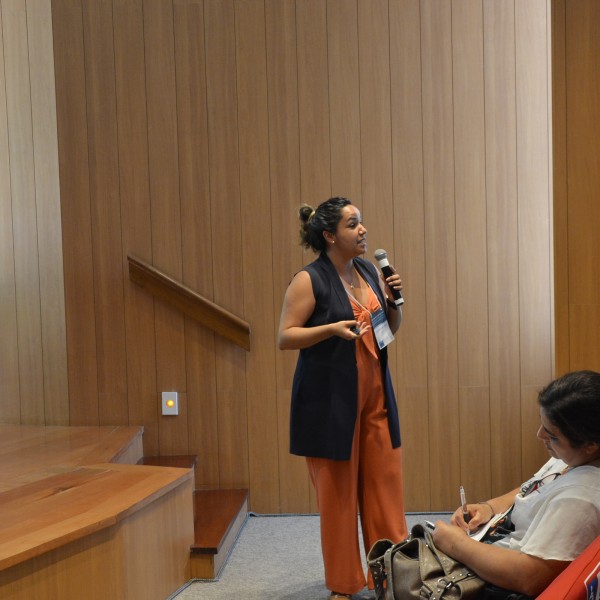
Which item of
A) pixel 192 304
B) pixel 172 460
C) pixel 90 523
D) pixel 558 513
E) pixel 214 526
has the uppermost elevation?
pixel 192 304

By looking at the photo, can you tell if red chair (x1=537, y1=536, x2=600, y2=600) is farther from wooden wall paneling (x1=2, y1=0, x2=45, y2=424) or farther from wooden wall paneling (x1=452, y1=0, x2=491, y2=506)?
wooden wall paneling (x1=2, y1=0, x2=45, y2=424)

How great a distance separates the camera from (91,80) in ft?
13.4

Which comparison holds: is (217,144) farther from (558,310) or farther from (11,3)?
(558,310)

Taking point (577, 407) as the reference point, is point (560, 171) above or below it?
above

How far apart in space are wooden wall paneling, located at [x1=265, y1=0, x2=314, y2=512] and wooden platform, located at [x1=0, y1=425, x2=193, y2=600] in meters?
0.83

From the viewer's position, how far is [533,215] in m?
3.98

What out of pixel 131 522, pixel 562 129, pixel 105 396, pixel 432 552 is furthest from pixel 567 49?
pixel 105 396

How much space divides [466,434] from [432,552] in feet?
7.76

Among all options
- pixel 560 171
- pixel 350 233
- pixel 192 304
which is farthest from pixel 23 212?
pixel 560 171

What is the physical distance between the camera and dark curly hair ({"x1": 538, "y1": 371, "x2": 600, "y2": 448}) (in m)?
1.59

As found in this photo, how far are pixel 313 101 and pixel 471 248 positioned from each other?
109cm

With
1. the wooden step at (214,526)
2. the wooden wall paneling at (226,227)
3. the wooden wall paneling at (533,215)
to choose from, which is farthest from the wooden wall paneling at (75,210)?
the wooden wall paneling at (533,215)

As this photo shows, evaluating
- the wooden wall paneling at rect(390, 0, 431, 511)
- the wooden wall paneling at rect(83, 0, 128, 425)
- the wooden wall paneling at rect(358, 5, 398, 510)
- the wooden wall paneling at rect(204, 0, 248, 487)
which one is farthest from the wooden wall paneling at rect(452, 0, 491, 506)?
the wooden wall paneling at rect(83, 0, 128, 425)

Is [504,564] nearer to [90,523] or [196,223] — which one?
[90,523]
